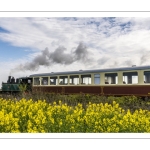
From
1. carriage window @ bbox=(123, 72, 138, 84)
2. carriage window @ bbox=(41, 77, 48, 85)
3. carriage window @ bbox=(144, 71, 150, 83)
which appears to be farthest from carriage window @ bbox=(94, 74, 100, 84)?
carriage window @ bbox=(41, 77, 48, 85)

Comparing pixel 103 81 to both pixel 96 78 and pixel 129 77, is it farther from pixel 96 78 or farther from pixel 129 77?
pixel 129 77

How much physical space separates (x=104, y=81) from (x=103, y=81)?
70 mm

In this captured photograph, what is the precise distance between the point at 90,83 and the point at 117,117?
8.40m

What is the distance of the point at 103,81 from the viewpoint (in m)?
15.1

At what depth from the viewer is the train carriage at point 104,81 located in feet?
44.1

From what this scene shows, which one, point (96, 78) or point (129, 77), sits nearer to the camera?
point (129, 77)

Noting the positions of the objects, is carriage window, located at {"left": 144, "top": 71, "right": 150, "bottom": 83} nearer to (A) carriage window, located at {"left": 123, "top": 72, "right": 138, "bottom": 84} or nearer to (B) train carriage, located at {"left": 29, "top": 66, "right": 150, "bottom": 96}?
(B) train carriage, located at {"left": 29, "top": 66, "right": 150, "bottom": 96}

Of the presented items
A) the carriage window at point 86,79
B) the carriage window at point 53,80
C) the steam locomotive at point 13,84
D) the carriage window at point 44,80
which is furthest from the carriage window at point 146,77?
the steam locomotive at point 13,84

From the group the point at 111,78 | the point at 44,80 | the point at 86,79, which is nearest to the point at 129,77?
the point at 111,78

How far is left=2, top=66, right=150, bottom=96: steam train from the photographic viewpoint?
13.5 metres
